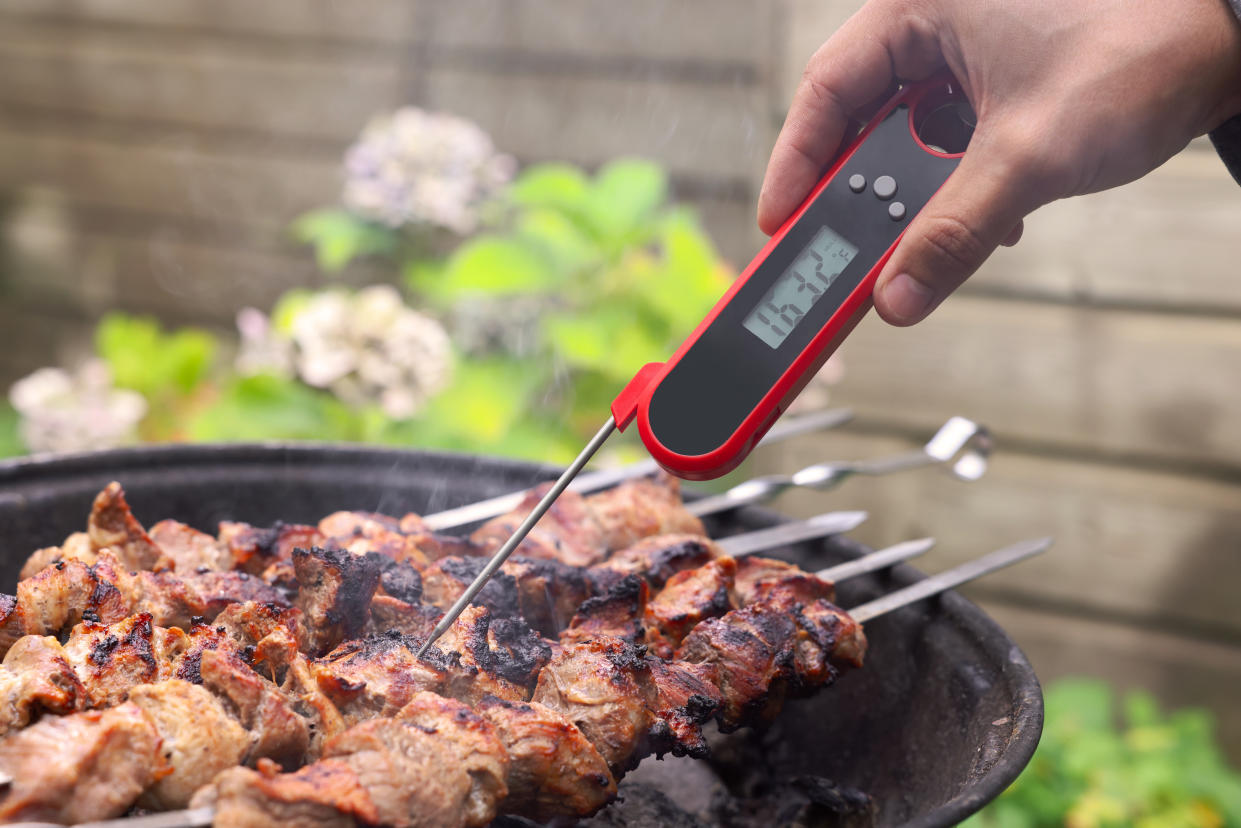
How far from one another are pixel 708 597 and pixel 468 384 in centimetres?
178

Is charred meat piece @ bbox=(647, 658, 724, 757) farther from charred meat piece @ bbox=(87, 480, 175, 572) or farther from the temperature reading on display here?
charred meat piece @ bbox=(87, 480, 175, 572)

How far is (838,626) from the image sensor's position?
4.91 feet

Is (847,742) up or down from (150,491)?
down

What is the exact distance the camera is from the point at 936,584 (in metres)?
1.61

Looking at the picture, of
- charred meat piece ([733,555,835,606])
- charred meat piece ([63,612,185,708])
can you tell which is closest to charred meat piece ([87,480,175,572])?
charred meat piece ([63,612,185,708])

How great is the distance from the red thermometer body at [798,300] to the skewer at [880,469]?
0.63 metres

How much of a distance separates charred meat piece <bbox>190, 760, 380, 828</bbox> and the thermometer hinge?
54cm

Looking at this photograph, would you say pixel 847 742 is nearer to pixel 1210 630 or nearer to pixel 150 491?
pixel 150 491

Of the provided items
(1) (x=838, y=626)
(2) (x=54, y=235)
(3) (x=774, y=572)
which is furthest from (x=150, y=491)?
(2) (x=54, y=235)

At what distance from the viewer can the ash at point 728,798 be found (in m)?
1.52

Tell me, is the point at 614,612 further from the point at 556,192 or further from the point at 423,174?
the point at 423,174

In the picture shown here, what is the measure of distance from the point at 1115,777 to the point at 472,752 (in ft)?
8.05

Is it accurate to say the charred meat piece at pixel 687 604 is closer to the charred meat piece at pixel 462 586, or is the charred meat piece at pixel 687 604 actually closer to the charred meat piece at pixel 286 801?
the charred meat piece at pixel 462 586

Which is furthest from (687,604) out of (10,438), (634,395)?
(10,438)
